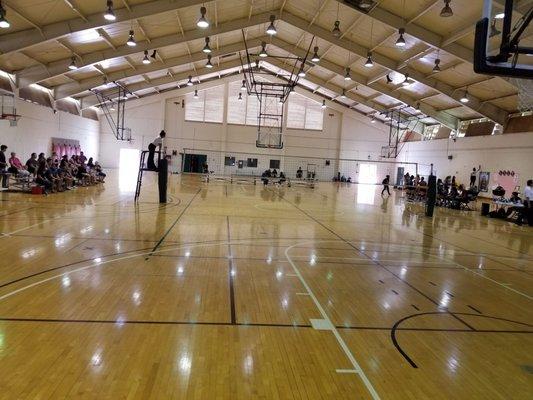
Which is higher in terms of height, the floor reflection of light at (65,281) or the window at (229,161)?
the window at (229,161)

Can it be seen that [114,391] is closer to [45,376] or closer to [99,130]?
[45,376]

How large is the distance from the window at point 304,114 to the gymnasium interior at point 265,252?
1033cm

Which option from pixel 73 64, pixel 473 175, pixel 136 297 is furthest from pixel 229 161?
pixel 136 297

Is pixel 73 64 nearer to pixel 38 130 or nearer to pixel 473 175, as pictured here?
pixel 38 130

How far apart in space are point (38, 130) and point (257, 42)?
1300 centimetres

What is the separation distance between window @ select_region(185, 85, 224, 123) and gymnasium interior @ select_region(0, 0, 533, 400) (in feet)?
33.1

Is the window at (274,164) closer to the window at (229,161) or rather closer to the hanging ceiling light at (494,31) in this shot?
the window at (229,161)

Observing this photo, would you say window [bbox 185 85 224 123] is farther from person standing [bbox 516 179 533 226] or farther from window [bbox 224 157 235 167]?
person standing [bbox 516 179 533 226]

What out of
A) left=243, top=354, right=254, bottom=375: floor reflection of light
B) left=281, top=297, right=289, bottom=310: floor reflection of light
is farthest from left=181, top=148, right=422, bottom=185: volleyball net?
left=243, top=354, right=254, bottom=375: floor reflection of light

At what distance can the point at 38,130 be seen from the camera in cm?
2223

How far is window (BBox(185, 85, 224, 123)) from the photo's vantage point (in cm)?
3434

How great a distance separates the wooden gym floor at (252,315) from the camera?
10.4 ft

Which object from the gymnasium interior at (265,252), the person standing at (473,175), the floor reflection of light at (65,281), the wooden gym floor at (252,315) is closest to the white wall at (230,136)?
the gymnasium interior at (265,252)

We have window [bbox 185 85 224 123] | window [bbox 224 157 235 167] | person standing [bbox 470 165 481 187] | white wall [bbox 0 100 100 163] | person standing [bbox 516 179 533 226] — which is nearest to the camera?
person standing [bbox 516 179 533 226]
